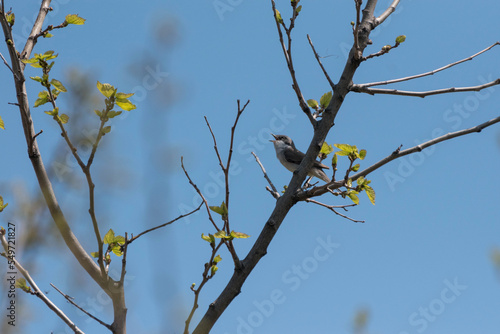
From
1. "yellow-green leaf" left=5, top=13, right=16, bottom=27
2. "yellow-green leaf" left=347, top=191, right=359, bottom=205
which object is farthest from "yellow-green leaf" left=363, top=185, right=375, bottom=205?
"yellow-green leaf" left=5, top=13, right=16, bottom=27

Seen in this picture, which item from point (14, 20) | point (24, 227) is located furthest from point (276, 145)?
point (14, 20)

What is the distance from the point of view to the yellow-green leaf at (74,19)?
3.55 m

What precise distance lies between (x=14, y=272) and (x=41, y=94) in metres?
1.46

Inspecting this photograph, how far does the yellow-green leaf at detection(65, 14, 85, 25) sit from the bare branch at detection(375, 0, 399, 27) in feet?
7.73

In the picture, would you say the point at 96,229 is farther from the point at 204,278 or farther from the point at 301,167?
the point at 301,167

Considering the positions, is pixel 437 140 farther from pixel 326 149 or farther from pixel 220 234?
pixel 220 234

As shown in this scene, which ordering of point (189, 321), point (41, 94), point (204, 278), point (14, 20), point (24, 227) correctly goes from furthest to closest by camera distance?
point (24, 227) < point (14, 20) < point (41, 94) < point (204, 278) < point (189, 321)

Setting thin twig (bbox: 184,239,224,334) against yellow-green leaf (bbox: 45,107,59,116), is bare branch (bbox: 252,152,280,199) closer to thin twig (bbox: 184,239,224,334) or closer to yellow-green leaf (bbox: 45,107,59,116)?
thin twig (bbox: 184,239,224,334)

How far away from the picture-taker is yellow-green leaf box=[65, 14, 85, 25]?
355 centimetres

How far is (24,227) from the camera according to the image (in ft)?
14.4

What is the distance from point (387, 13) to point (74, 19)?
→ 8.54 feet

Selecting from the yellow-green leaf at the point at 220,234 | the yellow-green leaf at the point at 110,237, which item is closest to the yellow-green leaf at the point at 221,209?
the yellow-green leaf at the point at 220,234

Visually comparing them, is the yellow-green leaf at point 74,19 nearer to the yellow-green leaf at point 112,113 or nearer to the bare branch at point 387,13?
the yellow-green leaf at point 112,113

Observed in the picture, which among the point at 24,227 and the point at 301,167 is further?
the point at 24,227
